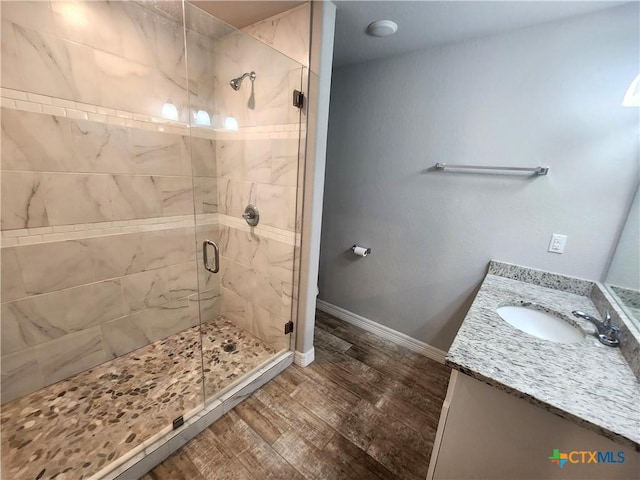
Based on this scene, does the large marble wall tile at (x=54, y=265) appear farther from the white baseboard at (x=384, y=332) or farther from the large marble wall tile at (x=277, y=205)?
the white baseboard at (x=384, y=332)

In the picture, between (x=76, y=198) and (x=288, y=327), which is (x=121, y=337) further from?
(x=288, y=327)

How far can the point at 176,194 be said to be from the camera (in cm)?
204

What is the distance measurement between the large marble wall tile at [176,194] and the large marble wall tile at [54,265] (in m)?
0.56

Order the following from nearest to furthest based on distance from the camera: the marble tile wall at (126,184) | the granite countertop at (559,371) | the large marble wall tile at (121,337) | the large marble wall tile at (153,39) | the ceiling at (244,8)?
the granite countertop at (559,371)
the marble tile wall at (126,184)
the ceiling at (244,8)
the large marble wall tile at (153,39)
the large marble wall tile at (121,337)

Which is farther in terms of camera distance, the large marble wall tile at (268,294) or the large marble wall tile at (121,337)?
the large marble wall tile at (268,294)

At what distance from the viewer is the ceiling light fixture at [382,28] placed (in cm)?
155

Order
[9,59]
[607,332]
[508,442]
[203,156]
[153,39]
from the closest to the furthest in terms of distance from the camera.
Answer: [508,442] → [607,332] → [9,59] → [153,39] → [203,156]

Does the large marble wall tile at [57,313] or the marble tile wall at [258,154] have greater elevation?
the marble tile wall at [258,154]

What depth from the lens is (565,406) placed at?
0.74 meters

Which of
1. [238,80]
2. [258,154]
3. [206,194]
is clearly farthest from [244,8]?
[206,194]

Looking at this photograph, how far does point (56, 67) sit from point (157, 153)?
62 centimetres

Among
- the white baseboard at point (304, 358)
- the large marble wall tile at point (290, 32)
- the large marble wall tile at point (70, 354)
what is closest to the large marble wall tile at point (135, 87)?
the large marble wall tile at point (290, 32)

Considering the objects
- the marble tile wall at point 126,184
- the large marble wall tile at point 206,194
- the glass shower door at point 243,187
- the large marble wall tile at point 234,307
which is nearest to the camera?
the marble tile wall at point 126,184

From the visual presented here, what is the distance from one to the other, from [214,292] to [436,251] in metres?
1.90
